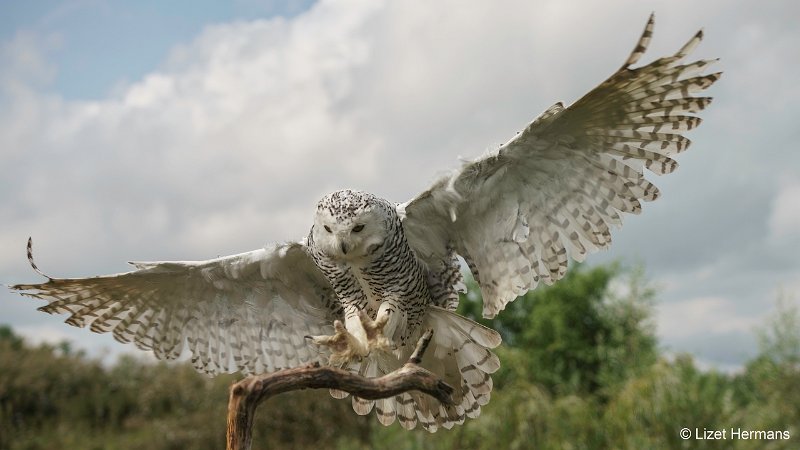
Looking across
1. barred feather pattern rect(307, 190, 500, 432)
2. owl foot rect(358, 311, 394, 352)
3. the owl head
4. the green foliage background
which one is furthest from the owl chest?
the green foliage background

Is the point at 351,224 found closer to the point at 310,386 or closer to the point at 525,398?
the point at 310,386

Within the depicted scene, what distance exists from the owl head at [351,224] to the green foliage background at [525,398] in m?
5.66

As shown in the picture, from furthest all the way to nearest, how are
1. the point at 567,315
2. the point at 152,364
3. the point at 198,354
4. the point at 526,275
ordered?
1. the point at 567,315
2. the point at 152,364
3. the point at 198,354
4. the point at 526,275

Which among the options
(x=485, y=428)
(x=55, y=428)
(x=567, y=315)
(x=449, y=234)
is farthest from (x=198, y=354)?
(x=567, y=315)

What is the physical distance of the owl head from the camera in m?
3.16

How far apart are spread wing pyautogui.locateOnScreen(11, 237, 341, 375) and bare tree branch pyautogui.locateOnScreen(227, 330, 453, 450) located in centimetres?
110

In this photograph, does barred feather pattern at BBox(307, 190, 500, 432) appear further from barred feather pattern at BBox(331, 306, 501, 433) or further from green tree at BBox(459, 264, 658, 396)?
green tree at BBox(459, 264, 658, 396)

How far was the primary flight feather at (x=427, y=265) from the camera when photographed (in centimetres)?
319

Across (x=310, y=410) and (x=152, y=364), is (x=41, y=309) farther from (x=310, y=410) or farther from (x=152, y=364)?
(x=152, y=364)

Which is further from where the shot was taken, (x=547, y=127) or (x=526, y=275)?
(x=526, y=275)

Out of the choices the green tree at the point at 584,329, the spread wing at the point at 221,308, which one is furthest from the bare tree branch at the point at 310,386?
the green tree at the point at 584,329

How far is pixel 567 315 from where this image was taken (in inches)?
727

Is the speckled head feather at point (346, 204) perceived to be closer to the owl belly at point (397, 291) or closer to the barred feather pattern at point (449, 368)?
the owl belly at point (397, 291)

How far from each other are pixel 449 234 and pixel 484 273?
263mm
